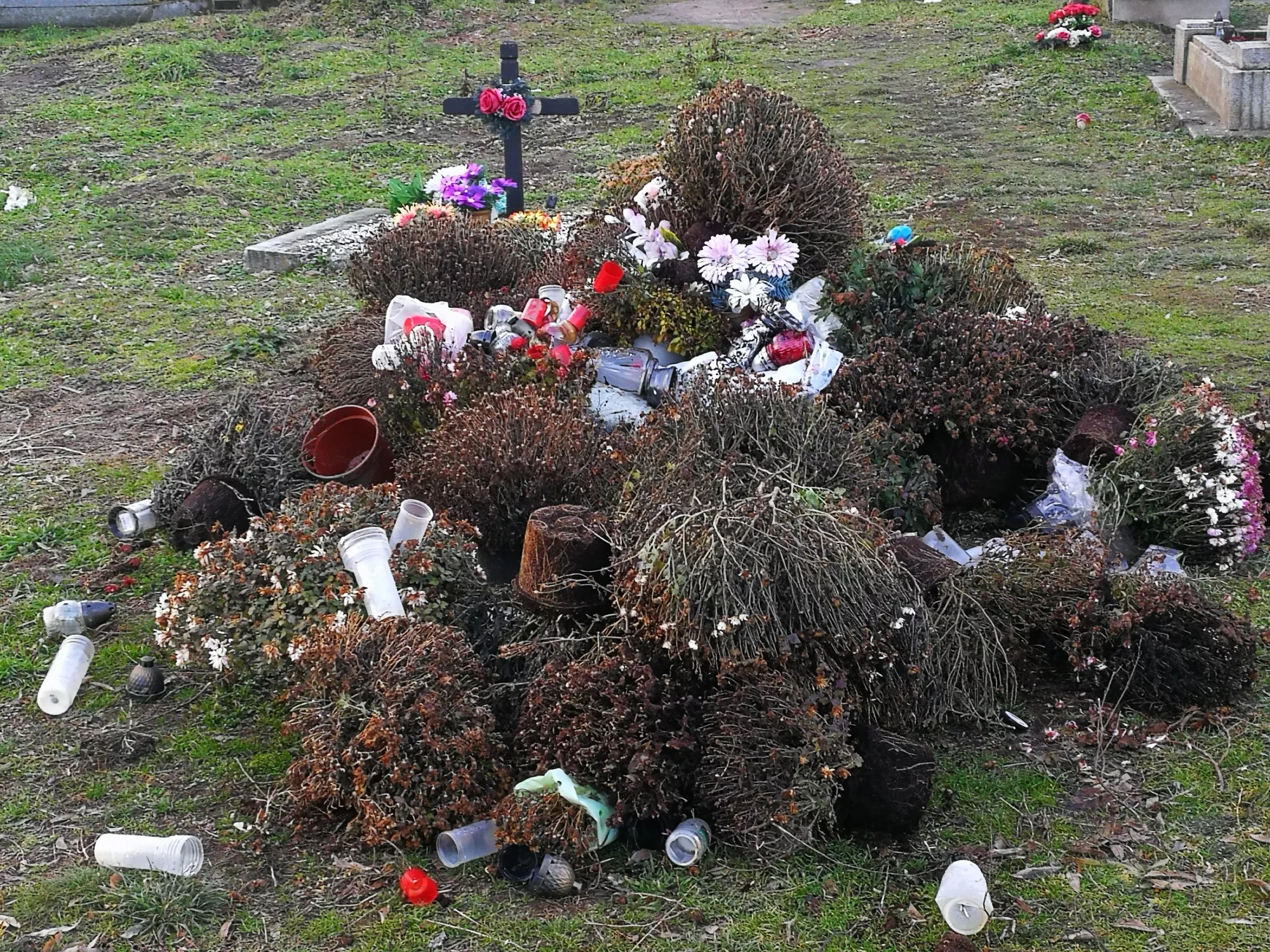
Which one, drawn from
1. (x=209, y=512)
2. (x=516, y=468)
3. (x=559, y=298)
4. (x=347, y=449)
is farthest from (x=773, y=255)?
(x=209, y=512)

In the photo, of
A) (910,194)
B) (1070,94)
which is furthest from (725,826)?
(1070,94)

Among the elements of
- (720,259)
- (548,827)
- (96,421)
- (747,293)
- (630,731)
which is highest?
(720,259)

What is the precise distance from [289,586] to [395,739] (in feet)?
2.90

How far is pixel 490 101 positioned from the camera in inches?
307

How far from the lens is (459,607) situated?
13.8ft

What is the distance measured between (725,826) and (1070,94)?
474 inches

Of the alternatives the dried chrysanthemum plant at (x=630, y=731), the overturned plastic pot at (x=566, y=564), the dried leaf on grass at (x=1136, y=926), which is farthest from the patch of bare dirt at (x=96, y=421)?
the dried leaf on grass at (x=1136, y=926)

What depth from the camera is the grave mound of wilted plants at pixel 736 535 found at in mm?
3449

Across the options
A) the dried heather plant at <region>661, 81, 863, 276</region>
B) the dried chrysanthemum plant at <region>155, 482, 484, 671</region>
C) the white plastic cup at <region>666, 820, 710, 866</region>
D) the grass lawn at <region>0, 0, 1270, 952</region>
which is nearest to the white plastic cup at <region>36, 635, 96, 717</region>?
the grass lawn at <region>0, 0, 1270, 952</region>

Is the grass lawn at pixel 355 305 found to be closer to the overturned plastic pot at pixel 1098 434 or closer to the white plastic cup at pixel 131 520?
the white plastic cup at pixel 131 520

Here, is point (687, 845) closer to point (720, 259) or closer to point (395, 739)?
point (395, 739)

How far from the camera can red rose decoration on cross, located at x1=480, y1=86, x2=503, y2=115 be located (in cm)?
780

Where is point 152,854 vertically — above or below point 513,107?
below

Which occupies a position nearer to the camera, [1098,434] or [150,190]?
[1098,434]
